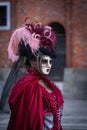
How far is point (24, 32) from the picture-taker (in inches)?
123

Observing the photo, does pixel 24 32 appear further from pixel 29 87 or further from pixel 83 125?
pixel 83 125

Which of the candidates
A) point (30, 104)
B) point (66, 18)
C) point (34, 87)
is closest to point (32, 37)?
point (34, 87)

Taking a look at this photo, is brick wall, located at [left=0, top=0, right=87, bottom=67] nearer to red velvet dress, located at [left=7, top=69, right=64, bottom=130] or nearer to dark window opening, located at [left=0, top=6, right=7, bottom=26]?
dark window opening, located at [left=0, top=6, right=7, bottom=26]

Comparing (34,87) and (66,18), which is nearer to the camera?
(34,87)

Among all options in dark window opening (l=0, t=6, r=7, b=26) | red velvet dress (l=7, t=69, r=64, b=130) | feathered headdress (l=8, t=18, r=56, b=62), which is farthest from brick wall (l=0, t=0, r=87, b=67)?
red velvet dress (l=7, t=69, r=64, b=130)

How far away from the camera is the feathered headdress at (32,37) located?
3.11 metres

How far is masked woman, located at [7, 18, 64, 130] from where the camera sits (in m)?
2.91

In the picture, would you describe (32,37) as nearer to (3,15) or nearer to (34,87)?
(34,87)

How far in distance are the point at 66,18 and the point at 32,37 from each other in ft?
48.6

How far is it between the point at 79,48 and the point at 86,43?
0.34 meters

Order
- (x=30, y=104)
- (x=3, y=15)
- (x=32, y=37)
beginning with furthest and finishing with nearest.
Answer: (x=3, y=15)
(x=32, y=37)
(x=30, y=104)

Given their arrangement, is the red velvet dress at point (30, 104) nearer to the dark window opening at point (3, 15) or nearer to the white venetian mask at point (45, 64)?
the white venetian mask at point (45, 64)

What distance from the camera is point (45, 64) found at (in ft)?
10.2

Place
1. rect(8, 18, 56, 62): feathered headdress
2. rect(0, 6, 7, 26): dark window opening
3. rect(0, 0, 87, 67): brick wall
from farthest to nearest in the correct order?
rect(0, 6, 7, 26): dark window opening < rect(0, 0, 87, 67): brick wall < rect(8, 18, 56, 62): feathered headdress
